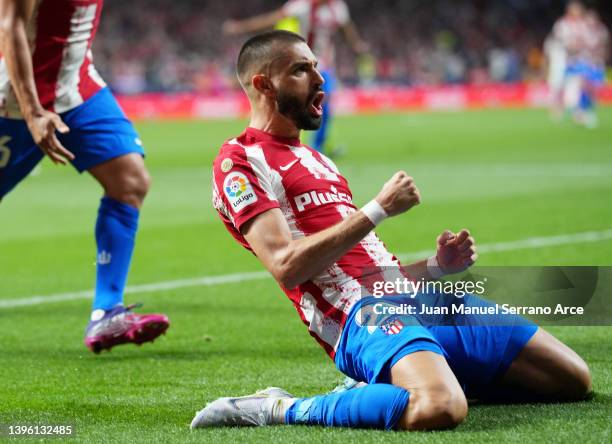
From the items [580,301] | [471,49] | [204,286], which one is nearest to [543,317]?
[580,301]

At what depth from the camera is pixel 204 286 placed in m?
8.61

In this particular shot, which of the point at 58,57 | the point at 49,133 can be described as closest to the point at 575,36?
the point at 58,57

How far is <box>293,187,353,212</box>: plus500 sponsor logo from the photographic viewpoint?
4.95 m

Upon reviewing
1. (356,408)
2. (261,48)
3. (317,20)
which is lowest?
(317,20)

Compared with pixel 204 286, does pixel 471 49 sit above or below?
below

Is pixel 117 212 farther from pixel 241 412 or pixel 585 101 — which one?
pixel 585 101

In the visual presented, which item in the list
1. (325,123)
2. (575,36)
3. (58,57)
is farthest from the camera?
(575,36)

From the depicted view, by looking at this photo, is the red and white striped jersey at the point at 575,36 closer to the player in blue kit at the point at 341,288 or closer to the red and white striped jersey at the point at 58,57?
the red and white striped jersey at the point at 58,57

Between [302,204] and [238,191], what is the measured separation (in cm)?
33

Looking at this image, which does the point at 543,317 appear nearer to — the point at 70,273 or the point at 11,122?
the point at 11,122

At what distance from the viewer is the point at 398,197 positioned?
4.46m

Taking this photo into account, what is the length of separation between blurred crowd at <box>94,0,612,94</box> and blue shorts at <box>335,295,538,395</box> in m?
33.6

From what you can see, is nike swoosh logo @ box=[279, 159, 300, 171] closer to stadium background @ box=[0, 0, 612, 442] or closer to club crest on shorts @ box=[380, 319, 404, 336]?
club crest on shorts @ box=[380, 319, 404, 336]

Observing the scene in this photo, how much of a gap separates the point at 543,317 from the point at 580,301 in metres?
0.24
